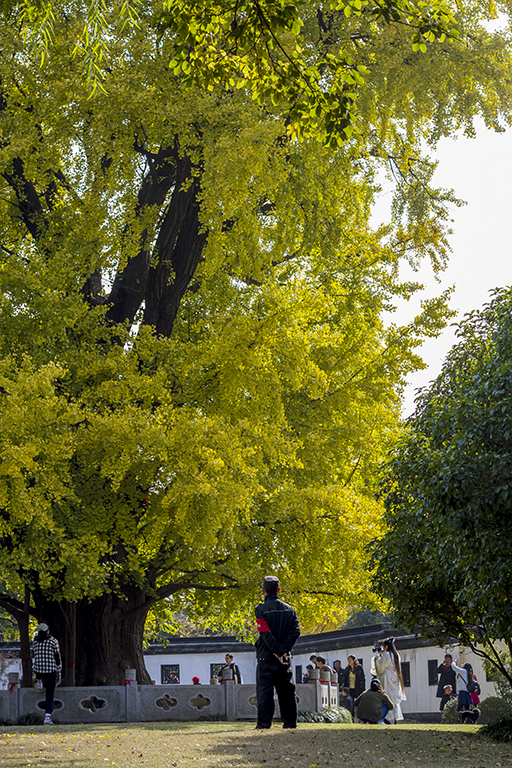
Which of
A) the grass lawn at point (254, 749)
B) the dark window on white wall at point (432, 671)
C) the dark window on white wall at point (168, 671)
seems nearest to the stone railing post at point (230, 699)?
the grass lawn at point (254, 749)

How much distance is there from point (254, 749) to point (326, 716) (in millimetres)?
7629

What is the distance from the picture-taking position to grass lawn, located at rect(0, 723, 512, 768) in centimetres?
685

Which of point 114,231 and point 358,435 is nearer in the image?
point 114,231

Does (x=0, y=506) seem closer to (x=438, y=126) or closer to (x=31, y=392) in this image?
(x=31, y=392)

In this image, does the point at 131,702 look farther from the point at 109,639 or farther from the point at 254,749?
the point at 254,749

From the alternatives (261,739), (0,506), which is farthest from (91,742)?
(0,506)

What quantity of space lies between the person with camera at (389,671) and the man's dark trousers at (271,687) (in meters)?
8.37

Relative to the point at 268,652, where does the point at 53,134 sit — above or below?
above

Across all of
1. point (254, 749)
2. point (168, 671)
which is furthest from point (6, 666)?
point (254, 749)

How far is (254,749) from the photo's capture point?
7.84m

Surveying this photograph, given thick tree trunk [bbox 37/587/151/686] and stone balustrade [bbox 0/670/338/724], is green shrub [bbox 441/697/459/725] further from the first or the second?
thick tree trunk [bbox 37/587/151/686]

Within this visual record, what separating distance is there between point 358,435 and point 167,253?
5.14 meters

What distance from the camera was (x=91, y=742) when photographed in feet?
29.2

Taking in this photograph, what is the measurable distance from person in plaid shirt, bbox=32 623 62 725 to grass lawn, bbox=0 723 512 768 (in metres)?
1.85
